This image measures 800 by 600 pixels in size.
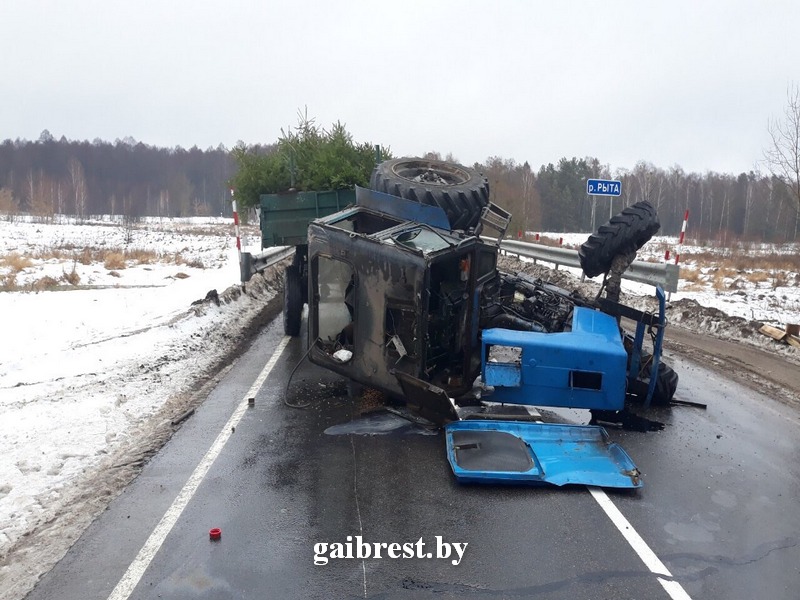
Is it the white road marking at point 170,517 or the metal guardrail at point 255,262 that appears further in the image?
the metal guardrail at point 255,262

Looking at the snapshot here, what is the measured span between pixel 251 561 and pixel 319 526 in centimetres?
58

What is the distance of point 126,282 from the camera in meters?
17.7

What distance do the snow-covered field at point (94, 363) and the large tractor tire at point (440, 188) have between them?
360 cm

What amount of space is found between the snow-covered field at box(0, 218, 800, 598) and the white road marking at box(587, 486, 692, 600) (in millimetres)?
3781

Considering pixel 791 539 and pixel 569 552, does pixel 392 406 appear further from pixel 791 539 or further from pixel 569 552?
pixel 791 539

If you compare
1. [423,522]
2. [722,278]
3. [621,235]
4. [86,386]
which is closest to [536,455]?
[423,522]

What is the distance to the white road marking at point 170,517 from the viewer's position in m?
3.61

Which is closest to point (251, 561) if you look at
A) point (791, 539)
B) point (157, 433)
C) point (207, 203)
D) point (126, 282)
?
point (157, 433)

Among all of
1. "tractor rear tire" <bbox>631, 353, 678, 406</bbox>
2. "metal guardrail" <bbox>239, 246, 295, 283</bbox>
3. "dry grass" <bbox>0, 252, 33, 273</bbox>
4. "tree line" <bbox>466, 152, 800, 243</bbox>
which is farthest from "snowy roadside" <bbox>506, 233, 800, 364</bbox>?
"tree line" <bbox>466, 152, 800, 243</bbox>

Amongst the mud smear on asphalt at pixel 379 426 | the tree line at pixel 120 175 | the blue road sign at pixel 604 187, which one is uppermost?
the tree line at pixel 120 175

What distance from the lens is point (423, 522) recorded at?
4.35 meters

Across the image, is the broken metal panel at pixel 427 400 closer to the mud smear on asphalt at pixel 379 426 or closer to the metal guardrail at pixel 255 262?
the mud smear on asphalt at pixel 379 426

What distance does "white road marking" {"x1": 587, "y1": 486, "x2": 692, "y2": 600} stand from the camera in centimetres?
358

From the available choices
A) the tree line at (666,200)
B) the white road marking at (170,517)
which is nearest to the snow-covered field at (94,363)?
the white road marking at (170,517)
